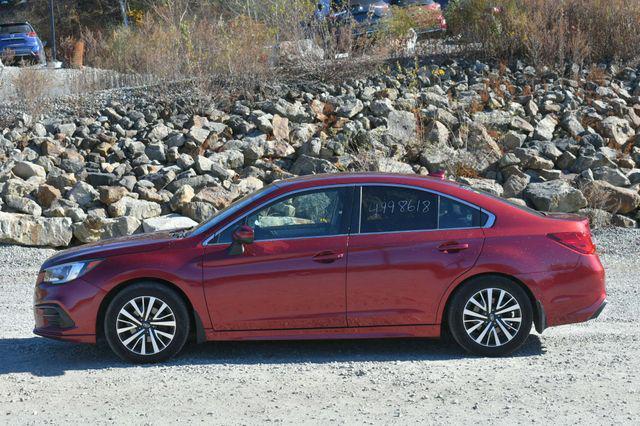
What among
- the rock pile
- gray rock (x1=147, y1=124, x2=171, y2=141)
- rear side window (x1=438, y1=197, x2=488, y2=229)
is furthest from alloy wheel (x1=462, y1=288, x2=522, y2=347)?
gray rock (x1=147, y1=124, x2=171, y2=141)

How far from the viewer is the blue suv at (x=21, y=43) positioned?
29672 mm

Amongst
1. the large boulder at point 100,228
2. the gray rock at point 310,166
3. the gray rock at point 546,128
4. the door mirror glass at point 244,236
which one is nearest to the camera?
the door mirror glass at point 244,236

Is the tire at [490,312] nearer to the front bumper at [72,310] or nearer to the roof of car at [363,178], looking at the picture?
the roof of car at [363,178]

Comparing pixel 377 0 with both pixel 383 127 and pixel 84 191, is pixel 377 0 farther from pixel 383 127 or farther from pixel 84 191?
pixel 84 191

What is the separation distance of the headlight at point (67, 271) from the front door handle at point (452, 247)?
8.61 ft

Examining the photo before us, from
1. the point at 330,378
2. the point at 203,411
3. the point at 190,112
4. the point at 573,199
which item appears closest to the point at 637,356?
the point at 330,378

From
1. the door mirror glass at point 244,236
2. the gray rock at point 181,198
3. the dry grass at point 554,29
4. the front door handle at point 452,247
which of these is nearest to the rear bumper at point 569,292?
the front door handle at point 452,247

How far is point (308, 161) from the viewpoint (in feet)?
51.0

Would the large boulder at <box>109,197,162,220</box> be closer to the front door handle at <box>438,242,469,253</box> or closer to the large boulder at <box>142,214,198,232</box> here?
the large boulder at <box>142,214,198,232</box>

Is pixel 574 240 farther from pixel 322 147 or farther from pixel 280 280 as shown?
pixel 322 147

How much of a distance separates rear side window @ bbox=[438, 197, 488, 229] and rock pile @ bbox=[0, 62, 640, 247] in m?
6.20

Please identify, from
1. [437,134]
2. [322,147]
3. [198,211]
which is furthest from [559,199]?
[198,211]

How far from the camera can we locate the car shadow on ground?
7340 millimetres

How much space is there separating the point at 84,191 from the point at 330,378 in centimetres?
813
